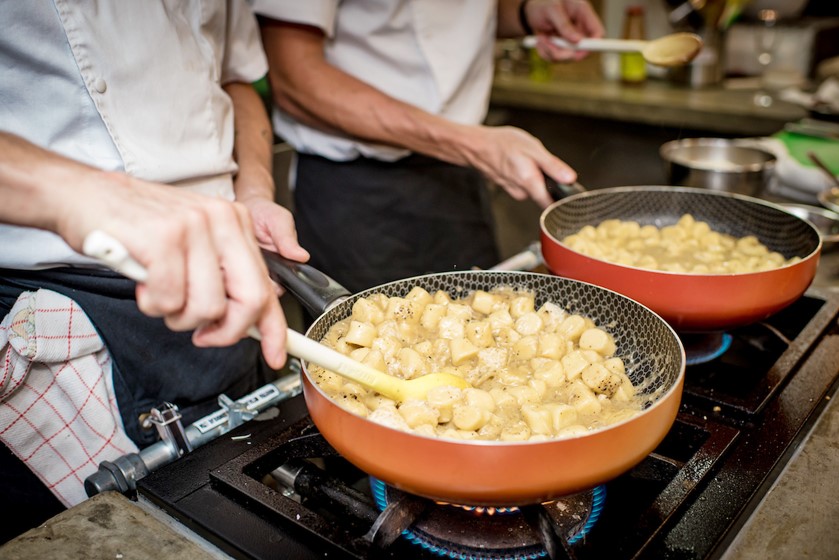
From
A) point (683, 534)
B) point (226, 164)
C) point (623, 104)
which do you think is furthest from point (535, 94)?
point (683, 534)

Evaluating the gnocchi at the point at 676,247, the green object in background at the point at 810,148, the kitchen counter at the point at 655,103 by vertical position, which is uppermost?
the gnocchi at the point at 676,247

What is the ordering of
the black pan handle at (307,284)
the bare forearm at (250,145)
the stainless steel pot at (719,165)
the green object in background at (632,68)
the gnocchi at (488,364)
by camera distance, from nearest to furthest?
the gnocchi at (488,364) → the black pan handle at (307,284) → the bare forearm at (250,145) → the stainless steel pot at (719,165) → the green object in background at (632,68)

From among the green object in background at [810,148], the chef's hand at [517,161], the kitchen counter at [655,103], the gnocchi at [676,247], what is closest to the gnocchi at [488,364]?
the gnocchi at [676,247]

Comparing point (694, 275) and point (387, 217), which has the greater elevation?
point (694, 275)

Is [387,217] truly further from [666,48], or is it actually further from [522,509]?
[522,509]

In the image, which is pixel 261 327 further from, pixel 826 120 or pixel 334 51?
pixel 826 120

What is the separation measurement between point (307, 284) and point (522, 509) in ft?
1.42

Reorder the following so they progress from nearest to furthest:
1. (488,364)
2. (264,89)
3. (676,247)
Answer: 1. (488,364)
2. (676,247)
3. (264,89)

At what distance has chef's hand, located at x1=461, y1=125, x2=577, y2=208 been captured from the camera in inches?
59.3

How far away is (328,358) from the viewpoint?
32.5 inches

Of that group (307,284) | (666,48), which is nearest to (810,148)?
(666,48)

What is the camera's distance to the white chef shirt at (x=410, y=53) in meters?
1.99

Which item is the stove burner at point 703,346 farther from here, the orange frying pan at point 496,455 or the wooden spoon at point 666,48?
the wooden spoon at point 666,48

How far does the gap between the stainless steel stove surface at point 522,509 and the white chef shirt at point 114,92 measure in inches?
18.3
